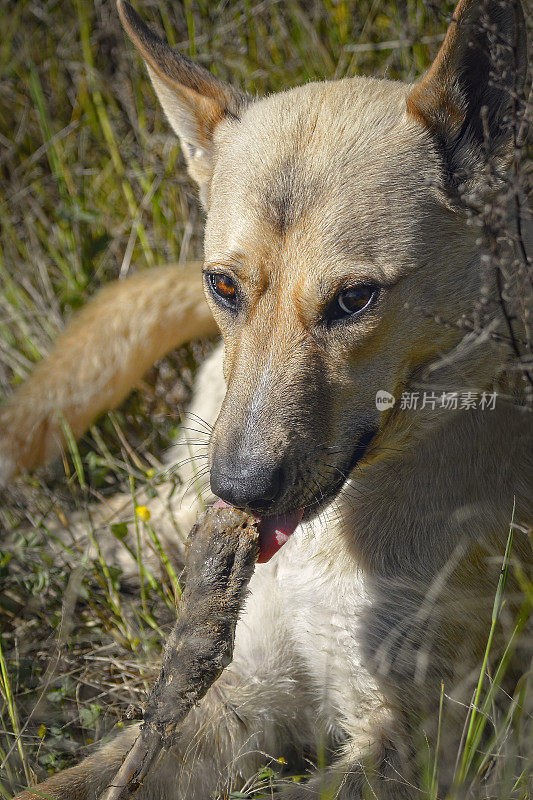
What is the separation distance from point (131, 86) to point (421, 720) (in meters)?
3.86

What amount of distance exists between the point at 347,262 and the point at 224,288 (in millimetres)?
406

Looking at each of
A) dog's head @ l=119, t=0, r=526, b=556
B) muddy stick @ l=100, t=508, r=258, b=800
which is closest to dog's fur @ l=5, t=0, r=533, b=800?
dog's head @ l=119, t=0, r=526, b=556

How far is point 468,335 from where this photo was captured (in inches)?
88.7

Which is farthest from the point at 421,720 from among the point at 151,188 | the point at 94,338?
the point at 151,188

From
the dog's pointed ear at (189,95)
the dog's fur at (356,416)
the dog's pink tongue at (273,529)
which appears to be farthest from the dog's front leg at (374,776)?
the dog's pointed ear at (189,95)

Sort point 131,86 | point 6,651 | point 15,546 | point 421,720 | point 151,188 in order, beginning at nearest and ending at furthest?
1. point 421,720
2. point 6,651
3. point 15,546
4. point 151,188
5. point 131,86

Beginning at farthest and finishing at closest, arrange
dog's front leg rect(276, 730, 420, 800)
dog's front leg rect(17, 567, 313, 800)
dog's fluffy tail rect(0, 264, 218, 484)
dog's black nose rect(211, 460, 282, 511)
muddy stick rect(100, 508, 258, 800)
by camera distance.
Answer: dog's fluffy tail rect(0, 264, 218, 484)
dog's front leg rect(17, 567, 313, 800)
dog's front leg rect(276, 730, 420, 800)
muddy stick rect(100, 508, 258, 800)
dog's black nose rect(211, 460, 282, 511)

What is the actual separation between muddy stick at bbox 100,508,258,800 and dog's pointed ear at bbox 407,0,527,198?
3.73 feet

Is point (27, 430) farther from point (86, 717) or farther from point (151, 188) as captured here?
point (151, 188)

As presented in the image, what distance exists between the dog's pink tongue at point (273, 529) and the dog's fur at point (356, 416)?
0.19 feet

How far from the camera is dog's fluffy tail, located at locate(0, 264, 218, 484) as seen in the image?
331cm

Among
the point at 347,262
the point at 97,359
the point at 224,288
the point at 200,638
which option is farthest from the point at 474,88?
the point at 97,359

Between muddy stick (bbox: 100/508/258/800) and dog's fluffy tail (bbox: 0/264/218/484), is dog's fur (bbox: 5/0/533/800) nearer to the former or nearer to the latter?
muddy stick (bbox: 100/508/258/800)

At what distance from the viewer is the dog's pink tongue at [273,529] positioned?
223 cm
